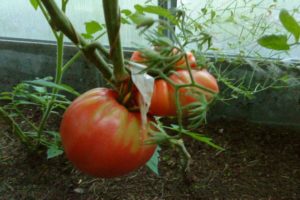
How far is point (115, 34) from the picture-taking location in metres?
0.35

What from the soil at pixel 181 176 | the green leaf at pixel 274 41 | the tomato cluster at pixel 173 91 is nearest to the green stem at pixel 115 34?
the tomato cluster at pixel 173 91

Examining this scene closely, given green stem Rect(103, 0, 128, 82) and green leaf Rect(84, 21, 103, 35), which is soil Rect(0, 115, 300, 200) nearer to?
green leaf Rect(84, 21, 103, 35)

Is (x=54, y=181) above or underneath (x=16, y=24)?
underneath

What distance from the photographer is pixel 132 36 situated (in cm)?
111

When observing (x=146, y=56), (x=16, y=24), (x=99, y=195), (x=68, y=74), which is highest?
(x=146, y=56)

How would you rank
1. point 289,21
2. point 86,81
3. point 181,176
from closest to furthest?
point 289,21, point 181,176, point 86,81

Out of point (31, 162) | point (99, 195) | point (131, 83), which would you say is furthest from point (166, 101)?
point (31, 162)

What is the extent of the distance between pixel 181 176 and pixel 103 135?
51 centimetres

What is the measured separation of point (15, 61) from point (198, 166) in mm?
649

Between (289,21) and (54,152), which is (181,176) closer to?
(54,152)

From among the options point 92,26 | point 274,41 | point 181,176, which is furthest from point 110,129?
point 181,176

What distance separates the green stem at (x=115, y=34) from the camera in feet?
1.09

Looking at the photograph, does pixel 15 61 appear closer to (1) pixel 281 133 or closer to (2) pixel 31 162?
(2) pixel 31 162

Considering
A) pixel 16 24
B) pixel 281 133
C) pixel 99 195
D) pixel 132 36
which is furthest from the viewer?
pixel 16 24
